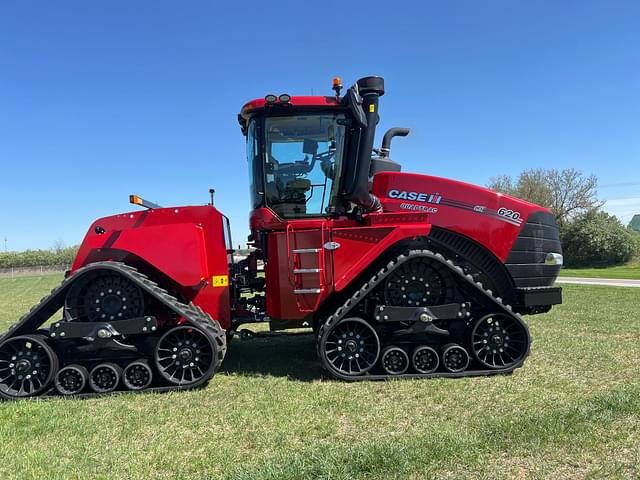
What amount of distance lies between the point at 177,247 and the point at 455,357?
3431mm

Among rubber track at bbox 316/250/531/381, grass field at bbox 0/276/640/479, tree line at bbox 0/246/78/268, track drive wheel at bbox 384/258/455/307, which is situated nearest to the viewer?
grass field at bbox 0/276/640/479

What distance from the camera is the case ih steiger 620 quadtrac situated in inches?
190

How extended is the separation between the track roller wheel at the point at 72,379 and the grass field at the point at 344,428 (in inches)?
7.8

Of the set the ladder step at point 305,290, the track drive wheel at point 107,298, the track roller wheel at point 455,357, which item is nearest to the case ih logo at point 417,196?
the ladder step at point 305,290

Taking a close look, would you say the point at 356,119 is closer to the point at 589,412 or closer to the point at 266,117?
the point at 266,117

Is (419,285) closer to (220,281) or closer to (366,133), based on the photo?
(366,133)

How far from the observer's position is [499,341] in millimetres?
5156

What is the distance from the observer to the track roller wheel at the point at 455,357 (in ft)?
16.7

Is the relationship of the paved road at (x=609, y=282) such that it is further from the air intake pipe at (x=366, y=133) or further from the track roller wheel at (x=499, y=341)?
the air intake pipe at (x=366, y=133)

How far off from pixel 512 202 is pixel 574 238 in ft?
126

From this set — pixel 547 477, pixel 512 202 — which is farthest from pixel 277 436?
pixel 512 202

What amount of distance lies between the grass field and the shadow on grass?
0.05m

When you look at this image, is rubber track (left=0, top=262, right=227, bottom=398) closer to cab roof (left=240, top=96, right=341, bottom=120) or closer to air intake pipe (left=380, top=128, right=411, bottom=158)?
cab roof (left=240, top=96, right=341, bottom=120)

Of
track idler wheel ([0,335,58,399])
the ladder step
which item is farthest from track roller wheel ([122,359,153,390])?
the ladder step
